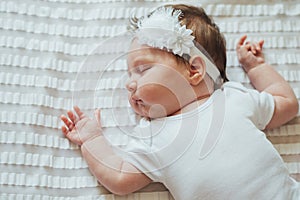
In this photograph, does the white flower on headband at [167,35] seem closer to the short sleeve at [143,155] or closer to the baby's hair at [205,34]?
the baby's hair at [205,34]

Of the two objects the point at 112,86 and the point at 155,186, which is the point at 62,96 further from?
the point at 155,186

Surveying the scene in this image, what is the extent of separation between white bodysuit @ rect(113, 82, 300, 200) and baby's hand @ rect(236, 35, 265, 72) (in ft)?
0.43

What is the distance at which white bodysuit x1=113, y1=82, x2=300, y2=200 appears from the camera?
0.93 meters

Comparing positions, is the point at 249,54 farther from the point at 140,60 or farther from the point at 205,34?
the point at 140,60

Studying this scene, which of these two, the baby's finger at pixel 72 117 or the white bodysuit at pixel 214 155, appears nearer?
the white bodysuit at pixel 214 155

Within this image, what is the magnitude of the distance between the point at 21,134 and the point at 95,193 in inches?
7.6

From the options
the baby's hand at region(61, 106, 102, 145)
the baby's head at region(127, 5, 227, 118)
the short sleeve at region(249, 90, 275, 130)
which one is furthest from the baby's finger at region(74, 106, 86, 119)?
the short sleeve at region(249, 90, 275, 130)

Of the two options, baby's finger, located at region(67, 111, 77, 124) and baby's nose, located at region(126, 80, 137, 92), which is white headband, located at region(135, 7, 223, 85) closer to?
baby's nose, located at region(126, 80, 137, 92)

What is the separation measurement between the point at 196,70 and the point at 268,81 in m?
0.17

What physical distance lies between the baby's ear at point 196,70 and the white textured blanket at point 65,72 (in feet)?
0.40

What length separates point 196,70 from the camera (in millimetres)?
1006

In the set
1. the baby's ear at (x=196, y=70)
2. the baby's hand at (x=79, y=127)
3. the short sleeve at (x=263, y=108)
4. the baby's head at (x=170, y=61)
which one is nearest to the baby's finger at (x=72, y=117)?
the baby's hand at (x=79, y=127)

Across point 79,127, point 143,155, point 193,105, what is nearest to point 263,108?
point 193,105

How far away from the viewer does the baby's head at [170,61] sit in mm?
987
